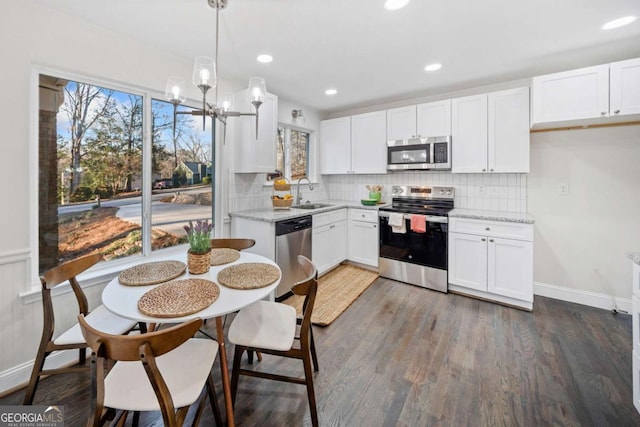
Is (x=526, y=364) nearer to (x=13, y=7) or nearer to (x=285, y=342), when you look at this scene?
(x=285, y=342)

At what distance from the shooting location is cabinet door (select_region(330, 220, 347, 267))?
399cm

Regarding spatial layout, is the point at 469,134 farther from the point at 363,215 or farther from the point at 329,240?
the point at 329,240

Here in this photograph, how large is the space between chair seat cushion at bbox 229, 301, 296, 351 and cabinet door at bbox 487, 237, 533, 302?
239cm

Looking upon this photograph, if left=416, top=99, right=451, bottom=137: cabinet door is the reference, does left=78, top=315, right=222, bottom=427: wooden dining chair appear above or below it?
below

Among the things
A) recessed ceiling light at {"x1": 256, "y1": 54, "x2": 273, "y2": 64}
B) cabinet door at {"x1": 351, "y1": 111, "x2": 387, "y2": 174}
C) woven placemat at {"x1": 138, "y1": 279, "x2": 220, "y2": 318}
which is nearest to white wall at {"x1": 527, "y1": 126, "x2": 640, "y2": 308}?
cabinet door at {"x1": 351, "y1": 111, "x2": 387, "y2": 174}

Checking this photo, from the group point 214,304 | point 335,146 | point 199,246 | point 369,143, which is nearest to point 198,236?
point 199,246

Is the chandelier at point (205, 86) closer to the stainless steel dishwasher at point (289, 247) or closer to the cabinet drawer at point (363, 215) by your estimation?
the stainless steel dishwasher at point (289, 247)

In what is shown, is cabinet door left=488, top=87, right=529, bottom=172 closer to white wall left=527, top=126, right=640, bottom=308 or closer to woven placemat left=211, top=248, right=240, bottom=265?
white wall left=527, top=126, right=640, bottom=308

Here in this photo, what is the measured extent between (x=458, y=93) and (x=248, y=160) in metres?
2.86

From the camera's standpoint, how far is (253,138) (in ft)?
10.3

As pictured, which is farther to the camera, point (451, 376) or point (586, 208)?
point (586, 208)

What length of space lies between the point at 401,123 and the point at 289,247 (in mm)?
2327

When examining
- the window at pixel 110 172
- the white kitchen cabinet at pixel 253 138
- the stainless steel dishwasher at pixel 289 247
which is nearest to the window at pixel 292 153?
the white kitchen cabinet at pixel 253 138

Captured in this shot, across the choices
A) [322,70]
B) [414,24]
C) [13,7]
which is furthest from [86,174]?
[414,24]
